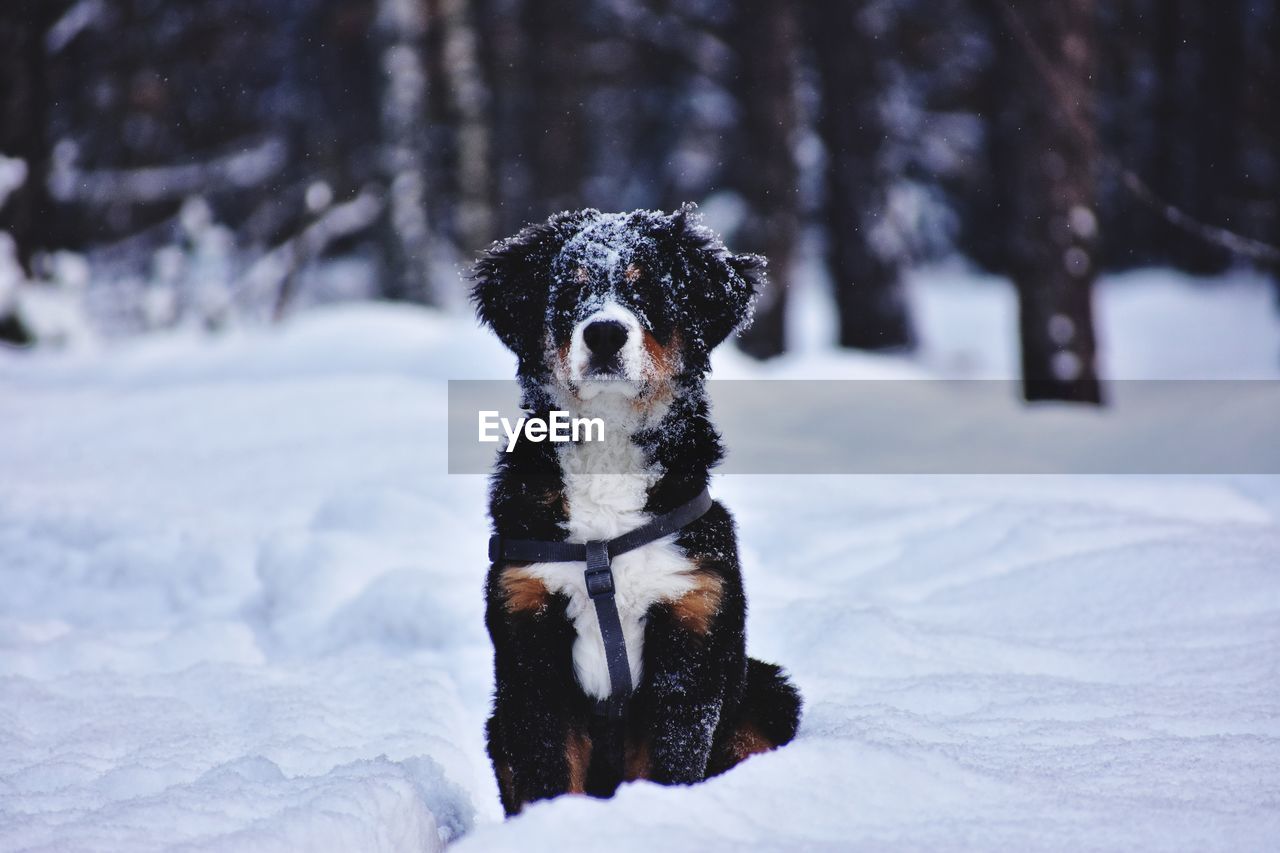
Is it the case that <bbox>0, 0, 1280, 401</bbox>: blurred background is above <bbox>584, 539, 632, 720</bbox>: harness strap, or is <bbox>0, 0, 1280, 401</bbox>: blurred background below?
above

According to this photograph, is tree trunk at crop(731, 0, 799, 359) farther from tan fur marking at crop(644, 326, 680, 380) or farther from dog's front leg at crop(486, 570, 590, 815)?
dog's front leg at crop(486, 570, 590, 815)

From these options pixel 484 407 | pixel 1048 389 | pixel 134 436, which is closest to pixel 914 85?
pixel 1048 389

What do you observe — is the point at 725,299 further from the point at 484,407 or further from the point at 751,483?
the point at 484,407

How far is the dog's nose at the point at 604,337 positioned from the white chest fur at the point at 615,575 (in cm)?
35

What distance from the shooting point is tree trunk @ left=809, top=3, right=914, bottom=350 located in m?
11.1

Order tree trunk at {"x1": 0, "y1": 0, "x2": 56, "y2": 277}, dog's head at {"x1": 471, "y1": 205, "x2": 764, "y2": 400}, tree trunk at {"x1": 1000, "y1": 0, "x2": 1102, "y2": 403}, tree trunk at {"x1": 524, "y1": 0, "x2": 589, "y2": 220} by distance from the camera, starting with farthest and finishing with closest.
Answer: tree trunk at {"x1": 524, "y1": 0, "x2": 589, "y2": 220}, tree trunk at {"x1": 0, "y1": 0, "x2": 56, "y2": 277}, tree trunk at {"x1": 1000, "y1": 0, "x2": 1102, "y2": 403}, dog's head at {"x1": 471, "y1": 205, "x2": 764, "y2": 400}

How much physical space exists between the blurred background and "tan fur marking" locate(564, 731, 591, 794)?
181 inches

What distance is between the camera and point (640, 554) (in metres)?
2.72

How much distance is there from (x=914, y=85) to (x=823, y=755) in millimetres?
19851

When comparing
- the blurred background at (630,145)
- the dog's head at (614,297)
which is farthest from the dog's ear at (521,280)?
the blurred background at (630,145)

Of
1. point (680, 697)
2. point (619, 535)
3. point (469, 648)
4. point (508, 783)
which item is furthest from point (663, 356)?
point (469, 648)

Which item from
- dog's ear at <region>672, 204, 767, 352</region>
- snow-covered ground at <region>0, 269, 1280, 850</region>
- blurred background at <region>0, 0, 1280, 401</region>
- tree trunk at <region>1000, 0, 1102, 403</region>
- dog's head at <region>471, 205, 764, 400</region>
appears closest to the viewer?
snow-covered ground at <region>0, 269, 1280, 850</region>

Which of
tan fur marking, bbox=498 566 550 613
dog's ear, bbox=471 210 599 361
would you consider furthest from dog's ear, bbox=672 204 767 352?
tan fur marking, bbox=498 566 550 613

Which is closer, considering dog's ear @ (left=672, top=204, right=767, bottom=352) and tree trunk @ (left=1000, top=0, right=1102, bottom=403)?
dog's ear @ (left=672, top=204, right=767, bottom=352)
